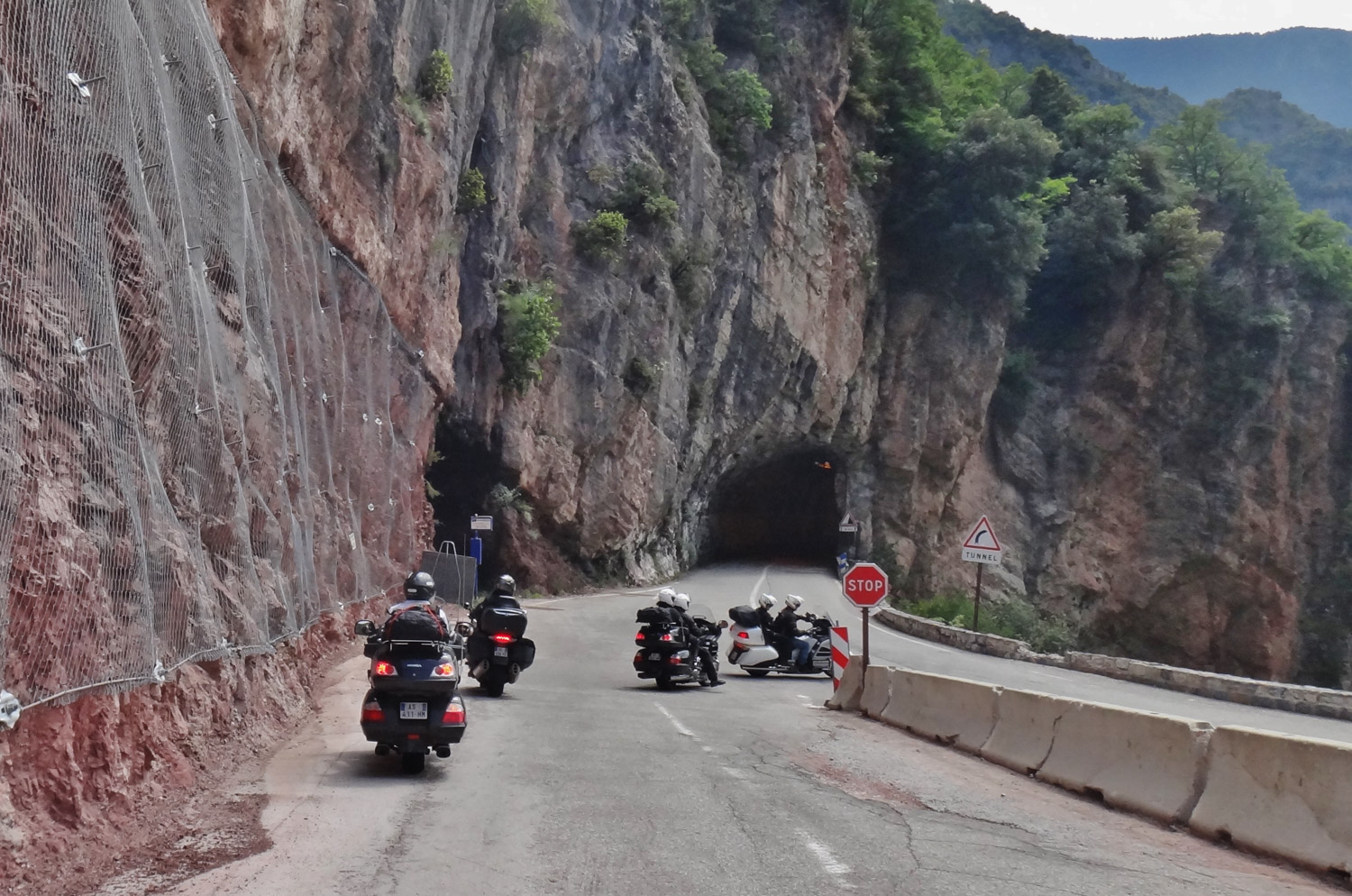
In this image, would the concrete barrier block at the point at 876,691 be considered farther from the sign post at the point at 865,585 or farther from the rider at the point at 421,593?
the rider at the point at 421,593

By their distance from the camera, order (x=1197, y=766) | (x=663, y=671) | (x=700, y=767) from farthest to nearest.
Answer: (x=663, y=671) → (x=700, y=767) → (x=1197, y=766)

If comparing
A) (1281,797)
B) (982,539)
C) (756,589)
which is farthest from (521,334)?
(1281,797)

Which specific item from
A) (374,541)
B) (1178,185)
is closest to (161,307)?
(374,541)

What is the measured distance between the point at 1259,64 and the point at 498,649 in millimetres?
208694

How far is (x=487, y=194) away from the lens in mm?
30469

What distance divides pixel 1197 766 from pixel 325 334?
1237 cm

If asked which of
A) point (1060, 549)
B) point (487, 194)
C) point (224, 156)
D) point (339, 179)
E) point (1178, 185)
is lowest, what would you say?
point (1060, 549)

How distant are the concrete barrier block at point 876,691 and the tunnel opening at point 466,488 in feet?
63.4

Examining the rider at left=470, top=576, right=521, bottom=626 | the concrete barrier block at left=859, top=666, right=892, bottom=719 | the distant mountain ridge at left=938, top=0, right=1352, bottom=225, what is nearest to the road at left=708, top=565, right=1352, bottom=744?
the concrete barrier block at left=859, top=666, right=892, bottom=719

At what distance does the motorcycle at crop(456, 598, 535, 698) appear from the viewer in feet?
45.5

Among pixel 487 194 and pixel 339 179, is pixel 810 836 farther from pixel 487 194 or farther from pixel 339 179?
pixel 487 194

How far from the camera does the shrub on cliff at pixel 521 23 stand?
3053cm

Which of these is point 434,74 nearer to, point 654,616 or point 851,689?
point 654,616

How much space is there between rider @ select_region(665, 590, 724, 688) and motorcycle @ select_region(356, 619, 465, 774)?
287 inches
